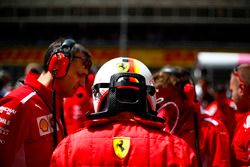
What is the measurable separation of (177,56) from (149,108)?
28.0m

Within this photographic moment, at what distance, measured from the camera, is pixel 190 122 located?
3.92 meters

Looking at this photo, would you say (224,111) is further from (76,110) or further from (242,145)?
(242,145)

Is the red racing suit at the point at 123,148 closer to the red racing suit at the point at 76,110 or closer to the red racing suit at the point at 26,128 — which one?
the red racing suit at the point at 26,128

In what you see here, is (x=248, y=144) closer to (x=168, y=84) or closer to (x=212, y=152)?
(x=212, y=152)

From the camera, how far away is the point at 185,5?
1320 inches

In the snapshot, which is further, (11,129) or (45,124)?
(45,124)

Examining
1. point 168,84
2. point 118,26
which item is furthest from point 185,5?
point 168,84

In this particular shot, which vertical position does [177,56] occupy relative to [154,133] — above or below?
above

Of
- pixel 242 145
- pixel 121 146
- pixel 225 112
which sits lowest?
pixel 242 145

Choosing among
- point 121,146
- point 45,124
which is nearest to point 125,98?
point 121,146

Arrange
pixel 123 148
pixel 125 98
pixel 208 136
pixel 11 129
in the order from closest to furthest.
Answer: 1. pixel 123 148
2. pixel 125 98
3. pixel 11 129
4. pixel 208 136

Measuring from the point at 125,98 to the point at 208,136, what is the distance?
5.21 feet

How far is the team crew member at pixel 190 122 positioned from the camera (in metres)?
3.67

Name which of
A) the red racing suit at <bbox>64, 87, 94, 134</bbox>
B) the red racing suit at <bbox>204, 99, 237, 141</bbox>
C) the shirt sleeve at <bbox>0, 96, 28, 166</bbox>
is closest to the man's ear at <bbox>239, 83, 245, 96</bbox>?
the shirt sleeve at <bbox>0, 96, 28, 166</bbox>
